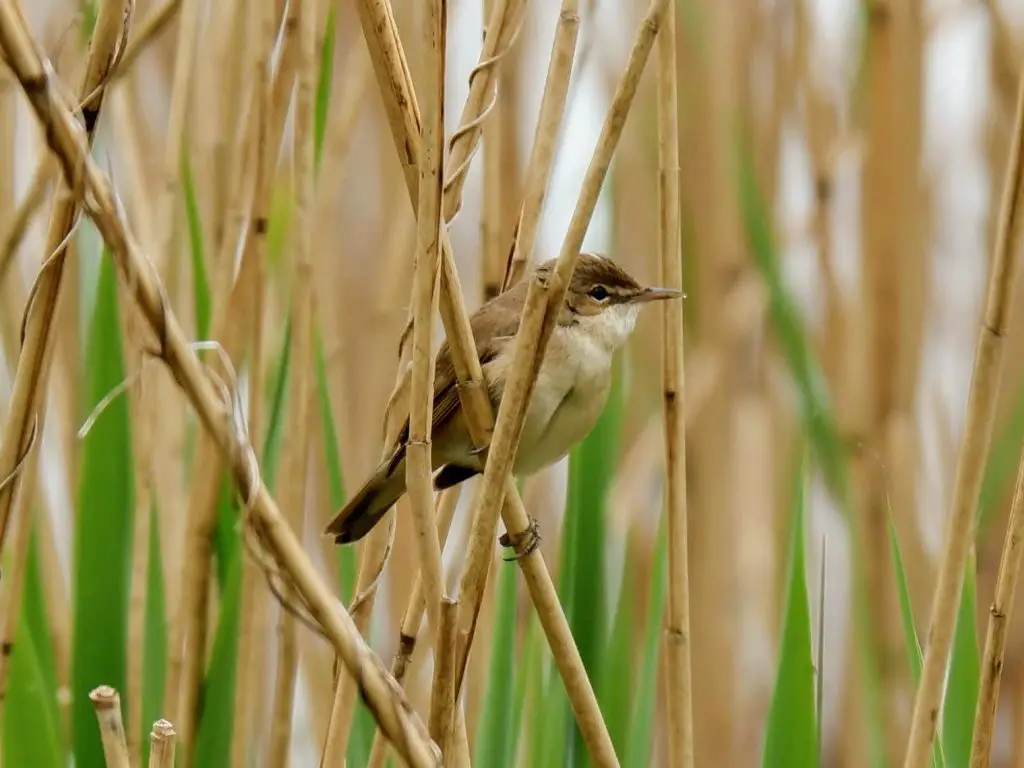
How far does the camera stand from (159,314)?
627 millimetres

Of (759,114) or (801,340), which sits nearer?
(801,340)

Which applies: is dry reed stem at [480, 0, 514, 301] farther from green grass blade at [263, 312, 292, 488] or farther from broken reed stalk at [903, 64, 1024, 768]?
broken reed stalk at [903, 64, 1024, 768]

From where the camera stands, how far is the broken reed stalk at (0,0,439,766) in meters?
0.63

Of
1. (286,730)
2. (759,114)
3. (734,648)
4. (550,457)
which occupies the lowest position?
(734,648)

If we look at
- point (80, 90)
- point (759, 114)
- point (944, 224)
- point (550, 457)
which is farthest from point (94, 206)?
point (944, 224)

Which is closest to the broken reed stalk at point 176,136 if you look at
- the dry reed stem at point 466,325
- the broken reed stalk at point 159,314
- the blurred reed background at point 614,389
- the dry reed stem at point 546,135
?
the blurred reed background at point 614,389

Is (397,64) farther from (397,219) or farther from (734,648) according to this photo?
(734,648)

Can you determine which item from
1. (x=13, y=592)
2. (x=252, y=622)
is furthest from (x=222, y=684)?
(x=13, y=592)

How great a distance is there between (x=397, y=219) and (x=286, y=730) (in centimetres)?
68

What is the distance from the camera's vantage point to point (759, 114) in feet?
5.99

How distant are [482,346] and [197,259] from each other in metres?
0.41

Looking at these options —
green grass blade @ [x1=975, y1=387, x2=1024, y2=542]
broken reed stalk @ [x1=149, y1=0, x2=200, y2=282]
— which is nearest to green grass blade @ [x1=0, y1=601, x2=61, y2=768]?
broken reed stalk @ [x1=149, y1=0, x2=200, y2=282]

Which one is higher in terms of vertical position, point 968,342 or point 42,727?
point 968,342

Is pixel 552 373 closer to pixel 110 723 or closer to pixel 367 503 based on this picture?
pixel 367 503
